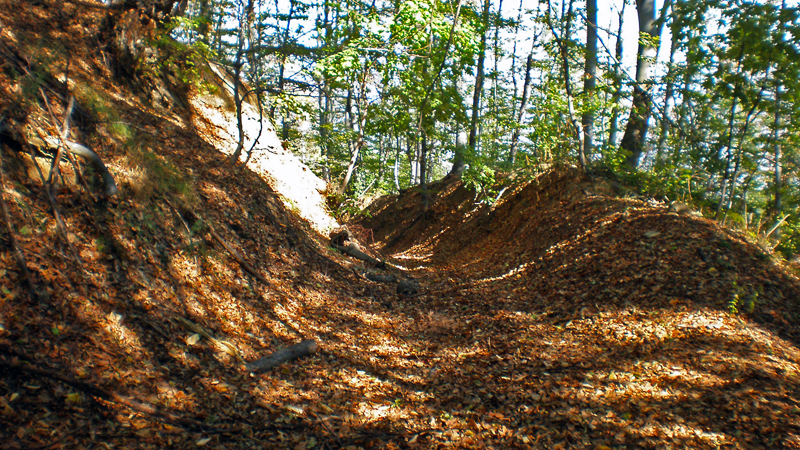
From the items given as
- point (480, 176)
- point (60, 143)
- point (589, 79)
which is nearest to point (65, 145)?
point (60, 143)

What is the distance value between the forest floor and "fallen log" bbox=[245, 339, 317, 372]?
0.32ft

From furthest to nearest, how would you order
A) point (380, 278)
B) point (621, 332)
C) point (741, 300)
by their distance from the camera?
point (380, 278), point (741, 300), point (621, 332)

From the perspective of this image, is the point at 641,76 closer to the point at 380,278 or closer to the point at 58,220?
the point at 380,278

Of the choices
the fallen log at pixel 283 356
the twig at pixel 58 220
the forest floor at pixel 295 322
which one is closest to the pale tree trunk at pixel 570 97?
the forest floor at pixel 295 322

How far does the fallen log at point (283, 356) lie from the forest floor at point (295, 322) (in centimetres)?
10

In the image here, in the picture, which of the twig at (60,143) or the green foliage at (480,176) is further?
the green foliage at (480,176)

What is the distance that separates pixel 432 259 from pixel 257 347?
9.00 metres

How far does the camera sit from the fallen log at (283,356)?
4277mm

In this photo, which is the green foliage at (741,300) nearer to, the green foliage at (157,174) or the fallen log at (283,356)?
the fallen log at (283,356)

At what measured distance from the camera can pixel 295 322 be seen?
224 inches

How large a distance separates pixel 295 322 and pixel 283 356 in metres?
1.05

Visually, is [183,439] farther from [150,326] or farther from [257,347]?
[257,347]

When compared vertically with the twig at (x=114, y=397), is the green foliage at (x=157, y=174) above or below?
above

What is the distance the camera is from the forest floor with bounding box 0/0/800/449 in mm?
3262
